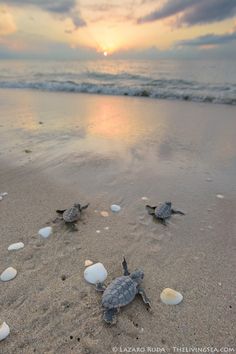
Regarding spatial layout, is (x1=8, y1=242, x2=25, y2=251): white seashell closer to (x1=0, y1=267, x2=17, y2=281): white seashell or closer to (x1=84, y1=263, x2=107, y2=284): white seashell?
(x1=0, y1=267, x2=17, y2=281): white seashell

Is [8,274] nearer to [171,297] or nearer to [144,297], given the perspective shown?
[144,297]

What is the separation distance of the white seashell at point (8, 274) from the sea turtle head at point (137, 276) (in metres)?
1.14

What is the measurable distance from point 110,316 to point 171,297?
1.92 ft

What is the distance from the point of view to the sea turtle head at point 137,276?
246 centimetres

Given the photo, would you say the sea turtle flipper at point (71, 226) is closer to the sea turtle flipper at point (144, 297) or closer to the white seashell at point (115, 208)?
the white seashell at point (115, 208)

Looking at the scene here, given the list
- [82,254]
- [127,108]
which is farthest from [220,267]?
[127,108]

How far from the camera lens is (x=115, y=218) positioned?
3.65 metres

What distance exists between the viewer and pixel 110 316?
2.16 metres

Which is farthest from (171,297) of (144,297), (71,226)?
(71,226)

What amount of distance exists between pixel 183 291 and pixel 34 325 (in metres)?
1.33

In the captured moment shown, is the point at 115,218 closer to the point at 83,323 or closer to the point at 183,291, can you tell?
the point at 183,291

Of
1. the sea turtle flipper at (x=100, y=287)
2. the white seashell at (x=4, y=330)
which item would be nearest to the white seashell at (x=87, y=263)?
the sea turtle flipper at (x=100, y=287)

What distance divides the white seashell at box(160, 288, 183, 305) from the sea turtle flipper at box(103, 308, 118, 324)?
464mm

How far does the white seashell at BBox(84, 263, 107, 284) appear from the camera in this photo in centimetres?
256
